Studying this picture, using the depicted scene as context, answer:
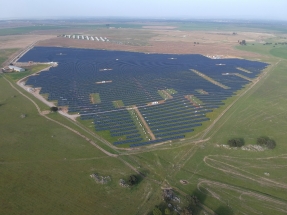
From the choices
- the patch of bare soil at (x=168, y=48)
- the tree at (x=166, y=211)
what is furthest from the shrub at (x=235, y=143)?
the patch of bare soil at (x=168, y=48)

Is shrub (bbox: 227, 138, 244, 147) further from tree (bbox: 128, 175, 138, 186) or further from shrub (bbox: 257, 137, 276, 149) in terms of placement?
tree (bbox: 128, 175, 138, 186)

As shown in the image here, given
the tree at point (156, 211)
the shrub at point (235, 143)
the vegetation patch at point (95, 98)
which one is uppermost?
the vegetation patch at point (95, 98)

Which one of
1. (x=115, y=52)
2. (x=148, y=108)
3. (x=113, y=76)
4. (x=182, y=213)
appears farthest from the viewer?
(x=115, y=52)

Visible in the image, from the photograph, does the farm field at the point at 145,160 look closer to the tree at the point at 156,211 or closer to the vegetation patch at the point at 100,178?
the vegetation patch at the point at 100,178

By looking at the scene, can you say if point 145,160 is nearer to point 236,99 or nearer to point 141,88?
point 141,88

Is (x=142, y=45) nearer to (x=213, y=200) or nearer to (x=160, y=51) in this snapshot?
(x=160, y=51)

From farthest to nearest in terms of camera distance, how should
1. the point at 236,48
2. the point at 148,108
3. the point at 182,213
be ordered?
the point at 236,48 < the point at 148,108 < the point at 182,213

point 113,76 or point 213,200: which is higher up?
point 113,76

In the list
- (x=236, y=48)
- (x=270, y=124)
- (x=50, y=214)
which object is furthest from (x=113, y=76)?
(x=236, y=48)

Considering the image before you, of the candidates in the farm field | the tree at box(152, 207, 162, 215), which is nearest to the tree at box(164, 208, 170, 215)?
the tree at box(152, 207, 162, 215)
